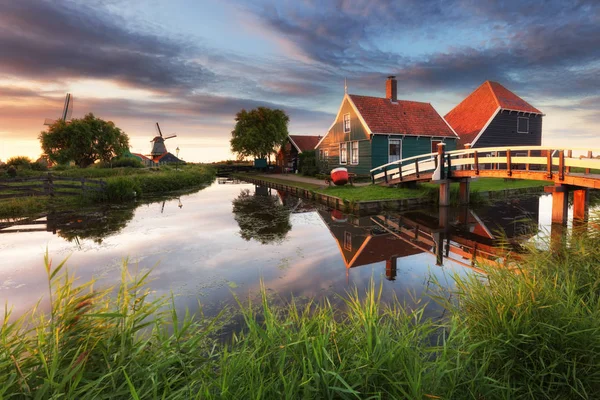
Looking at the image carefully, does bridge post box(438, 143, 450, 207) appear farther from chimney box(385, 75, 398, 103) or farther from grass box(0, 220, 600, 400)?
chimney box(385, 75, 398, 103)

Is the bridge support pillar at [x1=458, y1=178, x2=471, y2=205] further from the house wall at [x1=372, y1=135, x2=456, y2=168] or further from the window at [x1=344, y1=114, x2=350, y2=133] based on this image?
the window at [x1=344, y1=114, x2=350, y2=133]

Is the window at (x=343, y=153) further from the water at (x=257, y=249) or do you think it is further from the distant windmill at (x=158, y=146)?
the distant windmill at (x=158, y=146)

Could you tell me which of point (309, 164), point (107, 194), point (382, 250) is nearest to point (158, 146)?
point (309, 164)

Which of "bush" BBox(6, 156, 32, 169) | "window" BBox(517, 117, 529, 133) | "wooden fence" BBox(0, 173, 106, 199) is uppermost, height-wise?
"window" BBox(517, 117, 529, 133)

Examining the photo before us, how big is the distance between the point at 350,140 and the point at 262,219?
14.0 meters

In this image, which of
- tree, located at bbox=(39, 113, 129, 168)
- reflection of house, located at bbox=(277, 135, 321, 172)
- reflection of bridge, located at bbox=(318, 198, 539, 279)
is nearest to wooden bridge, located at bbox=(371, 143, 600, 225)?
reflection of bridge, located at bbox=(318, 198, 539, 279)

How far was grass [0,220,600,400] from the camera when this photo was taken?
212 cm

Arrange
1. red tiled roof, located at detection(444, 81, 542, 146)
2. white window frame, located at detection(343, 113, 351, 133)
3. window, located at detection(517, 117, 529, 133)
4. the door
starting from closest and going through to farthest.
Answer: the door, white window frame, located at detection(343, 113, 351, 133), red tiled roof, located at detection(444, 81, 542, 146), window, located at detection(517, 117, 529, 133)

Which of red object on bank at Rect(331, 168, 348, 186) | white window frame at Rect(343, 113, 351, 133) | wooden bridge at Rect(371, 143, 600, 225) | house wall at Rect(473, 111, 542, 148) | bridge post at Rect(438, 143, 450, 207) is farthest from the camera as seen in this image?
house wall at Rect(473, 111, 542, 148)

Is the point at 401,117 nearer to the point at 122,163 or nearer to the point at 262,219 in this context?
the point at 262,219

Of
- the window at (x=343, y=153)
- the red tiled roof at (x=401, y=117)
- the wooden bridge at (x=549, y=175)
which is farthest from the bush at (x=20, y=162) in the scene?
the wooden bridge at (x=549, y=175)

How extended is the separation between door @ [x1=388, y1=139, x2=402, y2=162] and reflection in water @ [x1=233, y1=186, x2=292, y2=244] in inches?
386

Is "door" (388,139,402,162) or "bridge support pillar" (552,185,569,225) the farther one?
"door" (388,139,402,162)

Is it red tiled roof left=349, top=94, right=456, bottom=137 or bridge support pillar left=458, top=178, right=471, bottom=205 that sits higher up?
red tiled roof left=349, top=94, right=456, bottom=137
